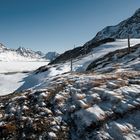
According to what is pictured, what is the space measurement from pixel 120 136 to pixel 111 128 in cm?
83

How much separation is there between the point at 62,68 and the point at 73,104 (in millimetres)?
67685

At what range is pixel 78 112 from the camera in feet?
58.5

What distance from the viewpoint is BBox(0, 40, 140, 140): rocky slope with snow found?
16031 mm

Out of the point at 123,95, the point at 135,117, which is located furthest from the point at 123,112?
the point at 123,95

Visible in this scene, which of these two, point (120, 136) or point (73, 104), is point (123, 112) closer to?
point (120, 136)

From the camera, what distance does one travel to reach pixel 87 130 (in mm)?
16156

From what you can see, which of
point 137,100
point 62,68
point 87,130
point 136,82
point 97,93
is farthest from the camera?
point 62,68

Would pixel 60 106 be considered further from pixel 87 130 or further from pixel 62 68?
pixel 62 68

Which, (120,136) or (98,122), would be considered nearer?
(120,136)

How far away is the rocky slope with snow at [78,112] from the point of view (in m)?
16.0

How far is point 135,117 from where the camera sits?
16594 millimetres

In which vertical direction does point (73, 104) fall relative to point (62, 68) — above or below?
above

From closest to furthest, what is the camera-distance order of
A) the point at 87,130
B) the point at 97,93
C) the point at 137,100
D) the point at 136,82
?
1. the point at 87,130
2. the point at 137,100
3. the point at 97,93
4. the point at 136,82

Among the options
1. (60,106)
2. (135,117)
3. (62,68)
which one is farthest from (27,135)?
(62,68)
